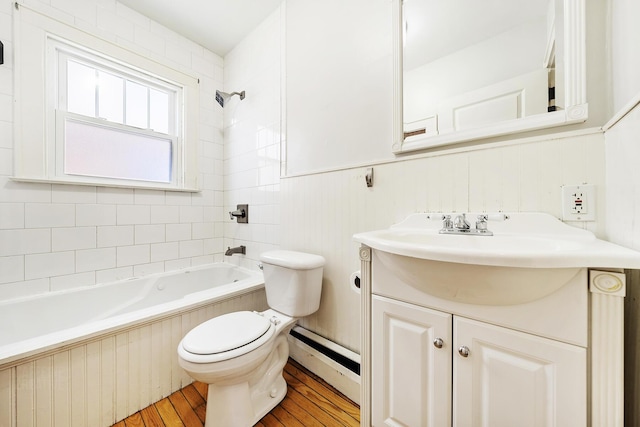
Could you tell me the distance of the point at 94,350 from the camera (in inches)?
41.8

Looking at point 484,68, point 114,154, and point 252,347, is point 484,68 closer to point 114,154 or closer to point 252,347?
point 252,347

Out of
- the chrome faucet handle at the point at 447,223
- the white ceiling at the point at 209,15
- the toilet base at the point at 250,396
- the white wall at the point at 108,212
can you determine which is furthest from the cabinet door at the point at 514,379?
the white ceiling at the point at 209,15

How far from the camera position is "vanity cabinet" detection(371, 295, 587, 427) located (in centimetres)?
54

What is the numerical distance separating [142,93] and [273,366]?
2.32 m

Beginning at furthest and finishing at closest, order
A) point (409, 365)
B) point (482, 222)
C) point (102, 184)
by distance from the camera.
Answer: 1. point (102, 184)
2. point (482, 222)
3. point (409, 365)

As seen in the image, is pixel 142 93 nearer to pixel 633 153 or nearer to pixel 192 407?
pixel 192 407

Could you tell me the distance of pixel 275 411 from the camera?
117cm

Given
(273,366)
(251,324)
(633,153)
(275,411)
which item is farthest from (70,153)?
(633,153)

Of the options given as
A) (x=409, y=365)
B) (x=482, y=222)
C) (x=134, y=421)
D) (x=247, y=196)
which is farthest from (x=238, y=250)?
(x=482, y=222)

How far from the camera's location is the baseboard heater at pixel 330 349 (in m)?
1.25

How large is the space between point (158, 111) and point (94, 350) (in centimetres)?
185

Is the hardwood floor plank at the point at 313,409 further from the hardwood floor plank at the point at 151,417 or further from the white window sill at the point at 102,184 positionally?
the white window sill at the point at 102,184

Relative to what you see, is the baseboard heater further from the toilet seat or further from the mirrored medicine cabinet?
the mirrored medicine cabinet

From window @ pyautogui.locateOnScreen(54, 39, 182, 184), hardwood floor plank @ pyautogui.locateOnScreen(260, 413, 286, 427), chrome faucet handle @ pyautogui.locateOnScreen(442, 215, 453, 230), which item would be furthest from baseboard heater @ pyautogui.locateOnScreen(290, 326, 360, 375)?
window @ pyautogui.locateOnScreen(54, 39, 182, 184)
